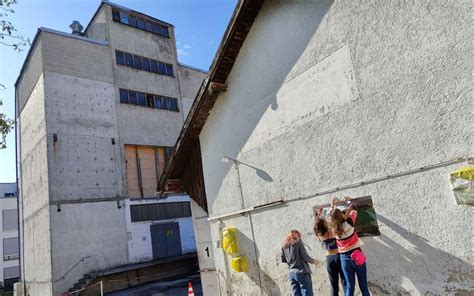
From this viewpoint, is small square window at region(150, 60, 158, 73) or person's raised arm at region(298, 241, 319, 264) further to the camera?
small square window at region(150, 60, 158, 73)

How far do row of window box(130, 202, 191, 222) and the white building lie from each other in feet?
75.0

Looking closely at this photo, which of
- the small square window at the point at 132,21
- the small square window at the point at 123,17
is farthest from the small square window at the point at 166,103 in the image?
the small square window at the point at 123,17

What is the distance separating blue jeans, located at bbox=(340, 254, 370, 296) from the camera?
5.20 m

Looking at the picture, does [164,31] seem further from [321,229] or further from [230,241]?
[321,229]

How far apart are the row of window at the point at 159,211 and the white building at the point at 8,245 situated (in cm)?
2285

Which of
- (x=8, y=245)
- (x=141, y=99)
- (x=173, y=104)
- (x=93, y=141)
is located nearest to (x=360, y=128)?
(x=93, y=141)

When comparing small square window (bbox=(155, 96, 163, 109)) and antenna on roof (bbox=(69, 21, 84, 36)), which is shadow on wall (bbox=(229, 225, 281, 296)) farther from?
antenna on roof (bbox=(69, 21, 84, 36))

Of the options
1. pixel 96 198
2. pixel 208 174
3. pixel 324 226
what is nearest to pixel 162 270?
pixel 96 198

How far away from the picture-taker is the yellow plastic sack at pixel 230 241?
815 cm

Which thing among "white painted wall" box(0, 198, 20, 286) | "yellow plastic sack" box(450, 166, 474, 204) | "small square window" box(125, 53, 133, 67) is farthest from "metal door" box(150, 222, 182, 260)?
"white painted wall" box(0, 198, 20, 286)

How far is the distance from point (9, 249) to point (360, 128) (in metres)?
44.1

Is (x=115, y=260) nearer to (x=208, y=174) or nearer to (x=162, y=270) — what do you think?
(x=162, y=270)

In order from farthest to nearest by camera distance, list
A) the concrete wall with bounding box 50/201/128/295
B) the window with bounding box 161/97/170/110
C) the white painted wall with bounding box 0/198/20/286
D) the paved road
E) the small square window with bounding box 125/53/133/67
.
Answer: the white painted wall with bounding box 0/198/20/286, the window with bounding box 161/97/170/110, the small square window with bounding box 125/53/133/67, the concrete wall with bounding box 50/201/128/295, the paved road

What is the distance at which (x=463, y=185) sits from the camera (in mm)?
4453
